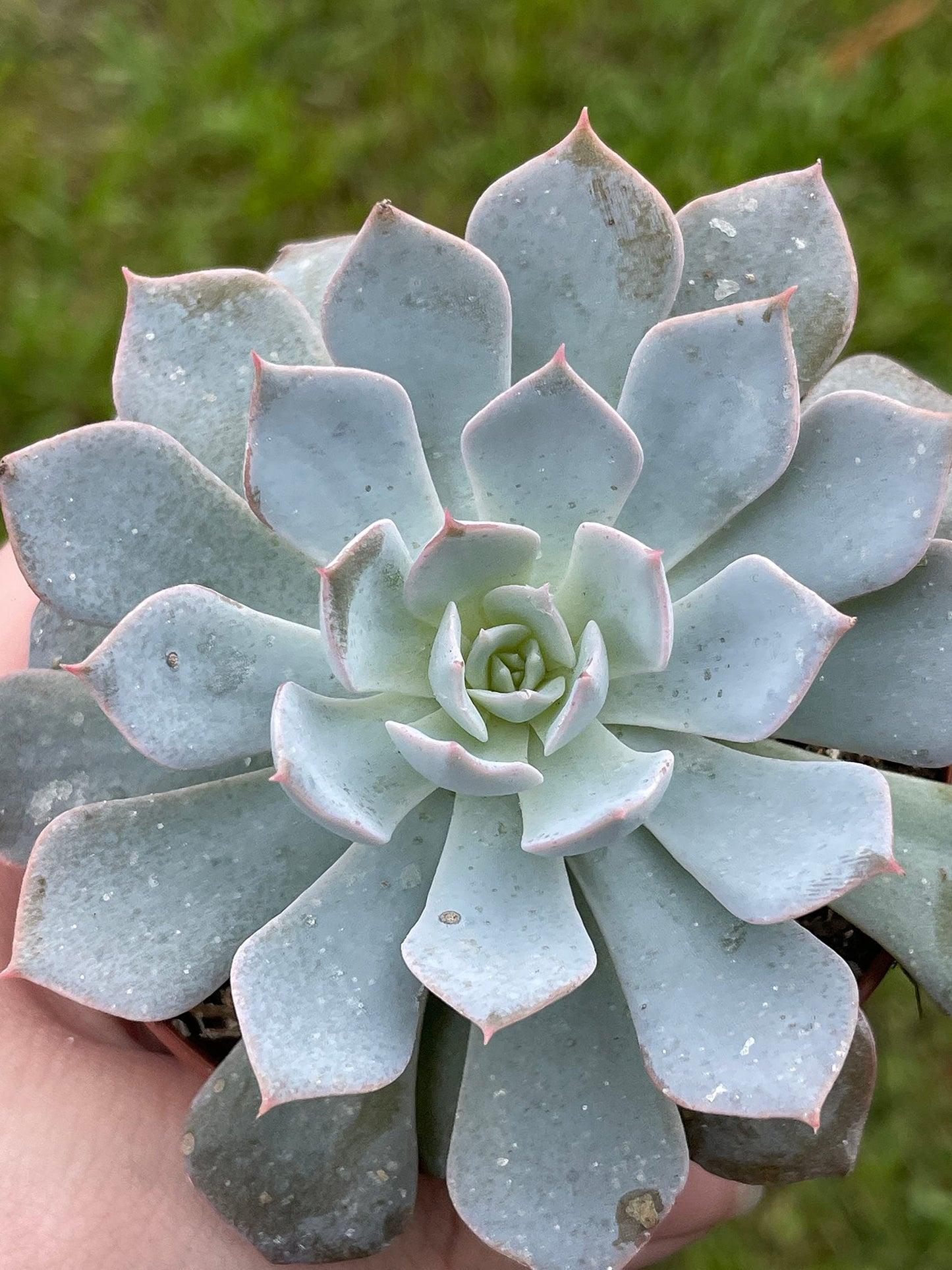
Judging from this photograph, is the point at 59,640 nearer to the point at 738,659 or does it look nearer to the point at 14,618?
the point at 14,618

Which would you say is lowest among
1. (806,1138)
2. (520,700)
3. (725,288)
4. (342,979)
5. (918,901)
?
(806,1138)

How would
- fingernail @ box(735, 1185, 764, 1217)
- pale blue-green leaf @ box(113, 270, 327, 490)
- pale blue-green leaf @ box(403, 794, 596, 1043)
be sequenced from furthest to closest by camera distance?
fingernail @ box(735, 1185, 764, 1217) < pale blue-green leaf @ box(113, 270, 327, 490) < pale blue-green leaf @ box(403, 794, 596, 1043)

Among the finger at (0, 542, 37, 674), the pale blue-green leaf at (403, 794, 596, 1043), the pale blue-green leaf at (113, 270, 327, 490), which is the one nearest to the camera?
the pale blue-green leaf at (403, 794, 596, 1043)

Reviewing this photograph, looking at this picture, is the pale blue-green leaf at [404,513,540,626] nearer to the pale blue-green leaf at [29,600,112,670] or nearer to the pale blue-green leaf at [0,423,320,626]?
the pale blue-green leaf at [0,423,320,626]

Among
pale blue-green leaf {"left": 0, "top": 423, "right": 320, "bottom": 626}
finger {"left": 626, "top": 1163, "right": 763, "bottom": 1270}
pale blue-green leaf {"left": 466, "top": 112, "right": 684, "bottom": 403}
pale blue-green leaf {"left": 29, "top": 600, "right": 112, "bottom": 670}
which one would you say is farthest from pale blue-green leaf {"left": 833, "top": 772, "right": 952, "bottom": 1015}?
pale blue-green leaf {"left": 29, "top": 600, "right": 112, "bottom": 670}

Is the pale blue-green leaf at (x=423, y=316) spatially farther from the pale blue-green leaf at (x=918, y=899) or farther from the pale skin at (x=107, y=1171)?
the pale skin at (x=107, y=1171)

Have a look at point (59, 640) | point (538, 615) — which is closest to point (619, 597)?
point (538, 615)
